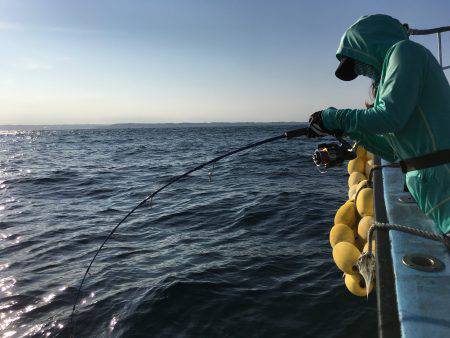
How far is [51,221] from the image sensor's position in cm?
1102

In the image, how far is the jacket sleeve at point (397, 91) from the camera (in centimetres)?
237

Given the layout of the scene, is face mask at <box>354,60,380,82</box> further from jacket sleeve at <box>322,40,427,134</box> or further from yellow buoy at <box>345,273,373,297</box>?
yellow buoy at <box>345,273,373,297</box>

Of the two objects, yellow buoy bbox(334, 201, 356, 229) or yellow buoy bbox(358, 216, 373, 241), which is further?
yellow buoy bbox(334, 201, 356, 229)

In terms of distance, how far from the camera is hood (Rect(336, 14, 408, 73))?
271 centimetres

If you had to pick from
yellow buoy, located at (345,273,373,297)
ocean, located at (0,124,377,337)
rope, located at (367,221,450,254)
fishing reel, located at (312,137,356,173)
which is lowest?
ocean, located at (0,124,377,337)

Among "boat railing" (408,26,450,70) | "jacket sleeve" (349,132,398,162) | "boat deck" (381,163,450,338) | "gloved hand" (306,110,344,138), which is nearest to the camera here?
"boat deck" (381,163,450,338)

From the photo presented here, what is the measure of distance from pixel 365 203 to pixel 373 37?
2591 millimetres

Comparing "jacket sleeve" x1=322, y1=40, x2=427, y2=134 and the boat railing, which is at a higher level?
the boat railing

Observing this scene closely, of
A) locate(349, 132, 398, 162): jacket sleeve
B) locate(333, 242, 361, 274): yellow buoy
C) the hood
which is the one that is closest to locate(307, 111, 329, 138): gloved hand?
the hood

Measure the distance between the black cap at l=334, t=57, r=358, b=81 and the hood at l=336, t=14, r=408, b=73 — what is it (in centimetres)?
16

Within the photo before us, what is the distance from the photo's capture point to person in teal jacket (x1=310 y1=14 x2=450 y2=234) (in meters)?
2.39

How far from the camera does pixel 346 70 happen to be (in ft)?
10.4

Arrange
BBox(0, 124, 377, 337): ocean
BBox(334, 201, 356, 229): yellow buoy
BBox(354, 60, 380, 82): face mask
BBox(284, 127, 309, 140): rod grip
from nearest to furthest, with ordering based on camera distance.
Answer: BBox(354, 60, 380, 82): face mask < BBox(284, 127, 309, 140): rod grip < BBox(334, 201, 356, 229): yellow buoy < BBox(0, 124, 377, 337): ocean

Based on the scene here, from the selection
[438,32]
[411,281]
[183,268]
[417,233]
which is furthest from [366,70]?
[183,268]
